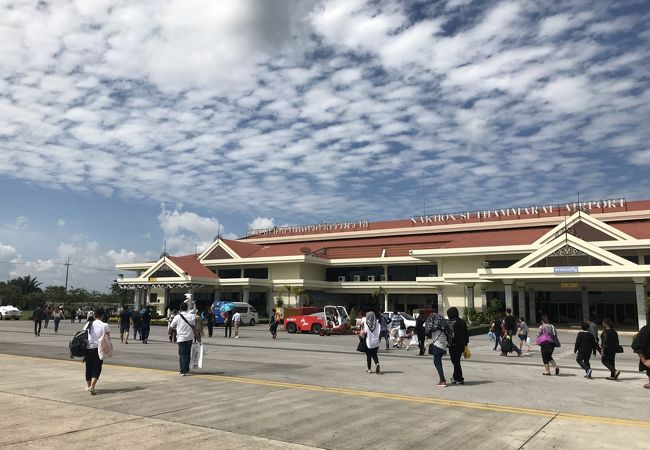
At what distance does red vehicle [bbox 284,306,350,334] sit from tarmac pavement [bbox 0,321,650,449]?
17.0 m

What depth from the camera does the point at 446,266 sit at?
44281mm

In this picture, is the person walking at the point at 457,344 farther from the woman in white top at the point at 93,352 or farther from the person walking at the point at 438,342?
the woman in white top at the point at 93,352

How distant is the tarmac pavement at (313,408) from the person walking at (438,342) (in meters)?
0.42

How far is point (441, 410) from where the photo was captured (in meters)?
7.96

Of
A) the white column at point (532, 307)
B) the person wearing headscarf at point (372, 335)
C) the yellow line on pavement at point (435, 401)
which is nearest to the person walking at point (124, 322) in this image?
the yellow line on pavement at point (435, 401)

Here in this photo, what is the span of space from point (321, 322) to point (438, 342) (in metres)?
21.0

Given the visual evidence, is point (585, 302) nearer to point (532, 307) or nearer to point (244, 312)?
point (532, 307)

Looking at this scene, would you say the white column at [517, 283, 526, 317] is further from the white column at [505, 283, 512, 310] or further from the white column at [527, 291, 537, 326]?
the white column at [505, 283, 512, 310]

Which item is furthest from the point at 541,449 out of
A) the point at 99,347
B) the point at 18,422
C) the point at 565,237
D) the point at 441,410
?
the point at 565,237

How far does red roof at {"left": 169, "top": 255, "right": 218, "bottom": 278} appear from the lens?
4988 cm

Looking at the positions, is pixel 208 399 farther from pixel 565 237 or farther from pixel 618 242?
pixel 618 242

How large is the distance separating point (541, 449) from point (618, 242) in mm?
35815

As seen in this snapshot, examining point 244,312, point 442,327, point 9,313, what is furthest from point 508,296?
point 9,313

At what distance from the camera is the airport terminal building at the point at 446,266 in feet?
117
